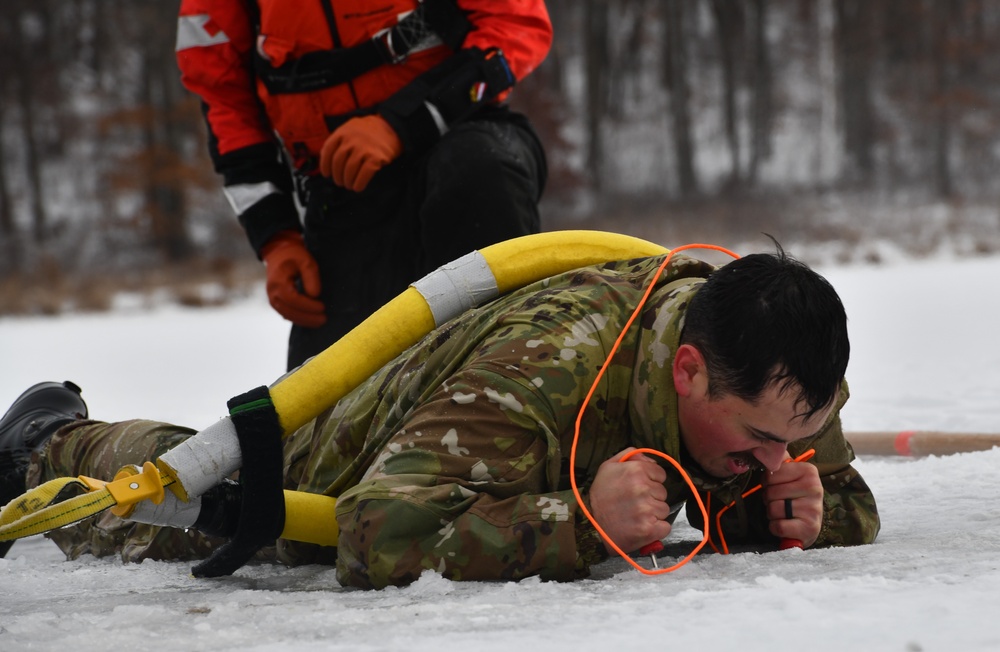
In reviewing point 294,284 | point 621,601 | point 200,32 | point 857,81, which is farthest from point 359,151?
point 857,81

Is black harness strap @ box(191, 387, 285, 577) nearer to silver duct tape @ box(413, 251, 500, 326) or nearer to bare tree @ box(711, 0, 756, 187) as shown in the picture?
silver duct tape @ box(413, 251, 500, 326)

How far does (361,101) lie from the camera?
3.44m

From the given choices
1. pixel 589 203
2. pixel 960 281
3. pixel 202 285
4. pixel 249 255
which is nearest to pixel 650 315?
pixel 960 281

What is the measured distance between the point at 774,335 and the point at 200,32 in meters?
2.42

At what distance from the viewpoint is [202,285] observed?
44.3 ft

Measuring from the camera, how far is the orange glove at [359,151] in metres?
3.25

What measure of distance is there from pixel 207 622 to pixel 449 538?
0.42m

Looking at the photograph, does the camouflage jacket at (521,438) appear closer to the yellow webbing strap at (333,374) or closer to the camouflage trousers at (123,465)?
the yellow webbing strap at (333,374)

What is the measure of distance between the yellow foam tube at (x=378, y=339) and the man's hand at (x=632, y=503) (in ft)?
1.79

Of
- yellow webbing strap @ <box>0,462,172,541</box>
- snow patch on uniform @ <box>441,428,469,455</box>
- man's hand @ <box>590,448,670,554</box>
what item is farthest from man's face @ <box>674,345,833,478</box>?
yellow webbing strap @ <box>0,462,172,541</box>

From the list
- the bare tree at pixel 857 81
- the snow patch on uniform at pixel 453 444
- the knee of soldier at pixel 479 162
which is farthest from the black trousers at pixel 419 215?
the bare tree at pixel 857 81

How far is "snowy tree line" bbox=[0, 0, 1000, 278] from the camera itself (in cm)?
2052

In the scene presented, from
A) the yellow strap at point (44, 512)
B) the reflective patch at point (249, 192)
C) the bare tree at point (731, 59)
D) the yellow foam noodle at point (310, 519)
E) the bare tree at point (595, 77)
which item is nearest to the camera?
the yellow strap at point (44, 512)

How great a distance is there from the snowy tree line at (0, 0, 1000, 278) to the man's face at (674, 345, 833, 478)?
18.1m
